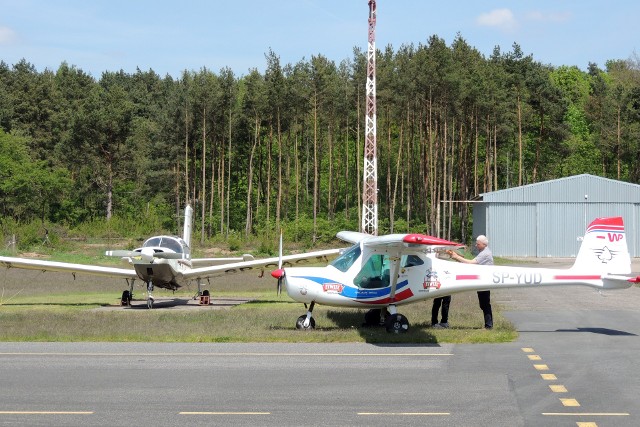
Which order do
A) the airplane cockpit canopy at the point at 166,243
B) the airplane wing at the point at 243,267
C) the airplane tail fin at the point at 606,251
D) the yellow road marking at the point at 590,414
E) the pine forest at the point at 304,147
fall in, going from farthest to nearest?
the pine forest at the point at 304,147
the airplane wing at the point at 243,267
the airplane cockpit canopy at the point at 166,243
the airplane tail fin at the point at 606,251
the yellow road marking at the point at 590,414

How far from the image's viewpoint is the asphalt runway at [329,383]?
841 cm

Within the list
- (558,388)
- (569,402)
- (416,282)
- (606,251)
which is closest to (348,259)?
(416,282)

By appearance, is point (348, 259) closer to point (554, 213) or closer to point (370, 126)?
point (370, 126)

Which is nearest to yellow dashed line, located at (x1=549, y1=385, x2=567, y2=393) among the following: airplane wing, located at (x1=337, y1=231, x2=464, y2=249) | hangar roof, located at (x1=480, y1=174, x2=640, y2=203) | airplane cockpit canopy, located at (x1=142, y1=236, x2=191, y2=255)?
airplane wing, located at (x1=337, y1=231, x2=464, y2=249)

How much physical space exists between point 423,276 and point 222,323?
14.2 feet

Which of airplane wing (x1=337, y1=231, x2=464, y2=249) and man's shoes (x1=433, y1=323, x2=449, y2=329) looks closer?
airplane wing (x1=337, y1=231, x2=464, y2=249)

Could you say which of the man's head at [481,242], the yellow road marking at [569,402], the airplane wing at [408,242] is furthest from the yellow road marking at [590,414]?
the man's head at [481,242]

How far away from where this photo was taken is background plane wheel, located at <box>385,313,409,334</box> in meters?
15.1

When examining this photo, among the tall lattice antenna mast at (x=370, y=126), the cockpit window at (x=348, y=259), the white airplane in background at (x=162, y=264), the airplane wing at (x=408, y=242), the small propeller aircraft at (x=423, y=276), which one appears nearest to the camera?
the airplane wing at (x=408, y=242)

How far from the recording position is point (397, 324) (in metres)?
15.2

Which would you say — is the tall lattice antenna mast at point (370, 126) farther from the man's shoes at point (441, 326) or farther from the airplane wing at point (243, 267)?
Answer: the man's shoes at point (441, 326)

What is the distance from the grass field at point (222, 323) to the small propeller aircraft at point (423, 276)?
25.6 inches

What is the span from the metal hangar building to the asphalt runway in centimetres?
3564

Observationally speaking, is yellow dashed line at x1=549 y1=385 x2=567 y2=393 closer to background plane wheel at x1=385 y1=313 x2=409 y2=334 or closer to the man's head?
background plane wheel at x1=385 y1=313 x2=409 y2=334
